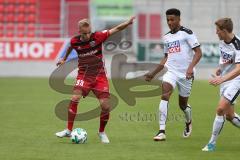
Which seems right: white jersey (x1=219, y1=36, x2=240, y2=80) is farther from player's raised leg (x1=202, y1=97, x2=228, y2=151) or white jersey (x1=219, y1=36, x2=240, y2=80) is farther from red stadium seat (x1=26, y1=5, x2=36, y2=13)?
red stadium seat (x1=26, y1=5, x2=36, y2=13)

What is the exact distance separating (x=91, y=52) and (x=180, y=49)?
5.80 feet

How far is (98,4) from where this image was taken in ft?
126

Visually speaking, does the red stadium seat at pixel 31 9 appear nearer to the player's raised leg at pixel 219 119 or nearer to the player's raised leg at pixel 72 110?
the player's raised leg at pixel 72 110

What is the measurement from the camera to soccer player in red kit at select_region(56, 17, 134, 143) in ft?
41.6

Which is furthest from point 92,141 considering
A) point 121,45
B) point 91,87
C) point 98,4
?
point 98,4

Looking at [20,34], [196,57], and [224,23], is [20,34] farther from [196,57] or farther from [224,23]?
[224,23]

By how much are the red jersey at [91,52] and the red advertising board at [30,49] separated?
2038cm

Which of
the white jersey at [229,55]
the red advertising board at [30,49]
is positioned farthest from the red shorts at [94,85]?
the red advertising board at [30,49]

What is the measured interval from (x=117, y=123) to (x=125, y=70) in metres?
16.1

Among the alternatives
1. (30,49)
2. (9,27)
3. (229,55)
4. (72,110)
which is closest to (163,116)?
(72,110)

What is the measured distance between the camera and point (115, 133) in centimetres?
1402

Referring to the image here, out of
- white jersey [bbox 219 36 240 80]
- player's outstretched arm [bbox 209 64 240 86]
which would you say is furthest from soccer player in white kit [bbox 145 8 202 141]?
player's outstretched arm [bbox 209 64 240 86]

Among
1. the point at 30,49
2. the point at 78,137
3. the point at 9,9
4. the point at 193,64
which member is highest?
the point at 193,64

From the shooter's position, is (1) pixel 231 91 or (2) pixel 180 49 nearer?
(1) pixel 231 91
